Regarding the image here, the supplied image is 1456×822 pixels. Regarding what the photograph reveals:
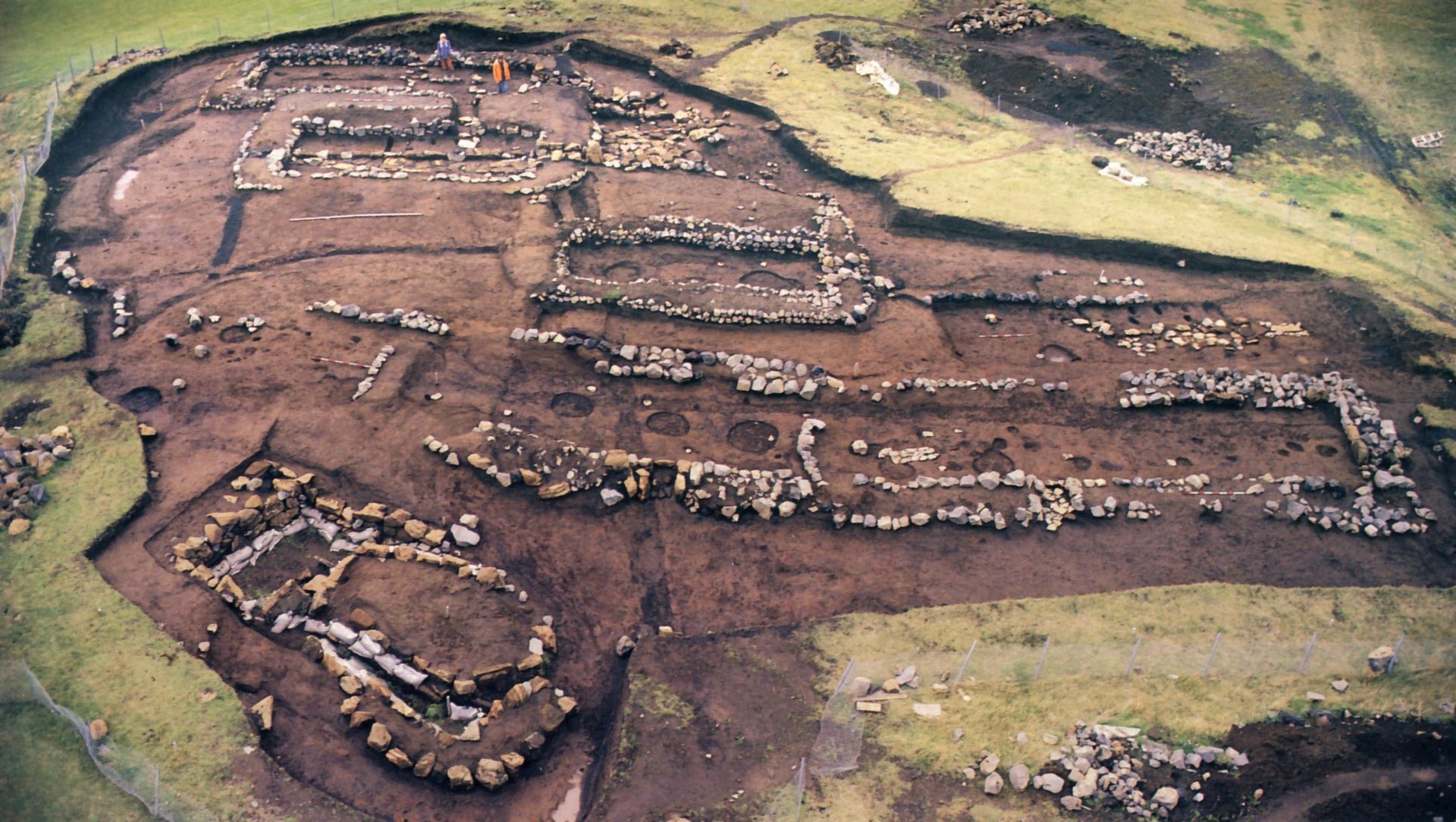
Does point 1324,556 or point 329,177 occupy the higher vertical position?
point 329,177

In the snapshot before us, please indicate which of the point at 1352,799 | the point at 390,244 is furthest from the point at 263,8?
the point at 1352,799

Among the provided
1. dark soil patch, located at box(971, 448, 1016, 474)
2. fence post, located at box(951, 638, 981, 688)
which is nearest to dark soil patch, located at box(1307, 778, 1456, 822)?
fence post, located at box(951, 638, 981, 688)

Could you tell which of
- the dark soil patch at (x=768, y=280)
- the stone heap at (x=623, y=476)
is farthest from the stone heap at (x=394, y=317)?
the dark soil patch at (x=768, y=280)

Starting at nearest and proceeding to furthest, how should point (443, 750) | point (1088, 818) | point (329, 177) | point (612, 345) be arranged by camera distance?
point (1088, 818)
point (443, 750)
point (612, 345)
point (329, 177)

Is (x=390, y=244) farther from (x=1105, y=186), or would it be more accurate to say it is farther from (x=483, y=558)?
(x=1105, y=186)

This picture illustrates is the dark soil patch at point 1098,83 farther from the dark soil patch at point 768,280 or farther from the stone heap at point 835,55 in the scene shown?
the dark soil patch at point 768,280

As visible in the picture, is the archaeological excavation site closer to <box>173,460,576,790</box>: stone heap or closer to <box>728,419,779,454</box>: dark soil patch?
<box>173,460,576,790</box>: stone heap
